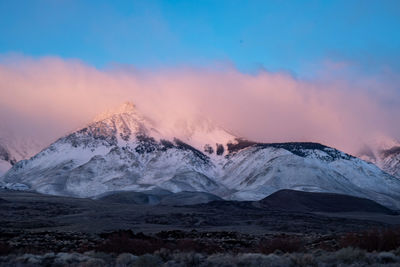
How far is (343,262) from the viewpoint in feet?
58.8

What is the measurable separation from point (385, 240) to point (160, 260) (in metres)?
A: 10.6

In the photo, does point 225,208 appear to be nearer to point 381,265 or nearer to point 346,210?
point 346,210

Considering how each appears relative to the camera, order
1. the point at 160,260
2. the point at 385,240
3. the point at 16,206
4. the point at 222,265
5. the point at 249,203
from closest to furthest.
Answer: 1. the point at 222,265
2. the point at 160,260
3. the point at 385,240
4. the point at 16,206
5. the point at 249,203

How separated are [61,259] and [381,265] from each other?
1210cm

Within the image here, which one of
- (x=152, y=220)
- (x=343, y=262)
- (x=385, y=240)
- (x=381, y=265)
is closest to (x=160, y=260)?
(x=343, y=262)

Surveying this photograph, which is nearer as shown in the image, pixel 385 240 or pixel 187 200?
pixel 385 240

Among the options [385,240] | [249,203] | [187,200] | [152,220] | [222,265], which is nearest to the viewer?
[222,265]

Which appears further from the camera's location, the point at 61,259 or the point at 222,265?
the point at 61,259

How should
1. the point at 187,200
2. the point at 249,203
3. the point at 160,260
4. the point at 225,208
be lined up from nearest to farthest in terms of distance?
1. the point at 160,260
2. the point at 225,208
3. the point at 249,203
4. the point at 187,200

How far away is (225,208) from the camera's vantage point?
128m

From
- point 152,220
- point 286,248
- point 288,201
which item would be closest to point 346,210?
point 288,201

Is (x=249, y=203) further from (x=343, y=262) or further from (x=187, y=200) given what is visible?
(x=343, y=262)

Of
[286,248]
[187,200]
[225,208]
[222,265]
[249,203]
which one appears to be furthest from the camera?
[187,200]

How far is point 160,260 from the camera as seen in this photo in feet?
64.7
